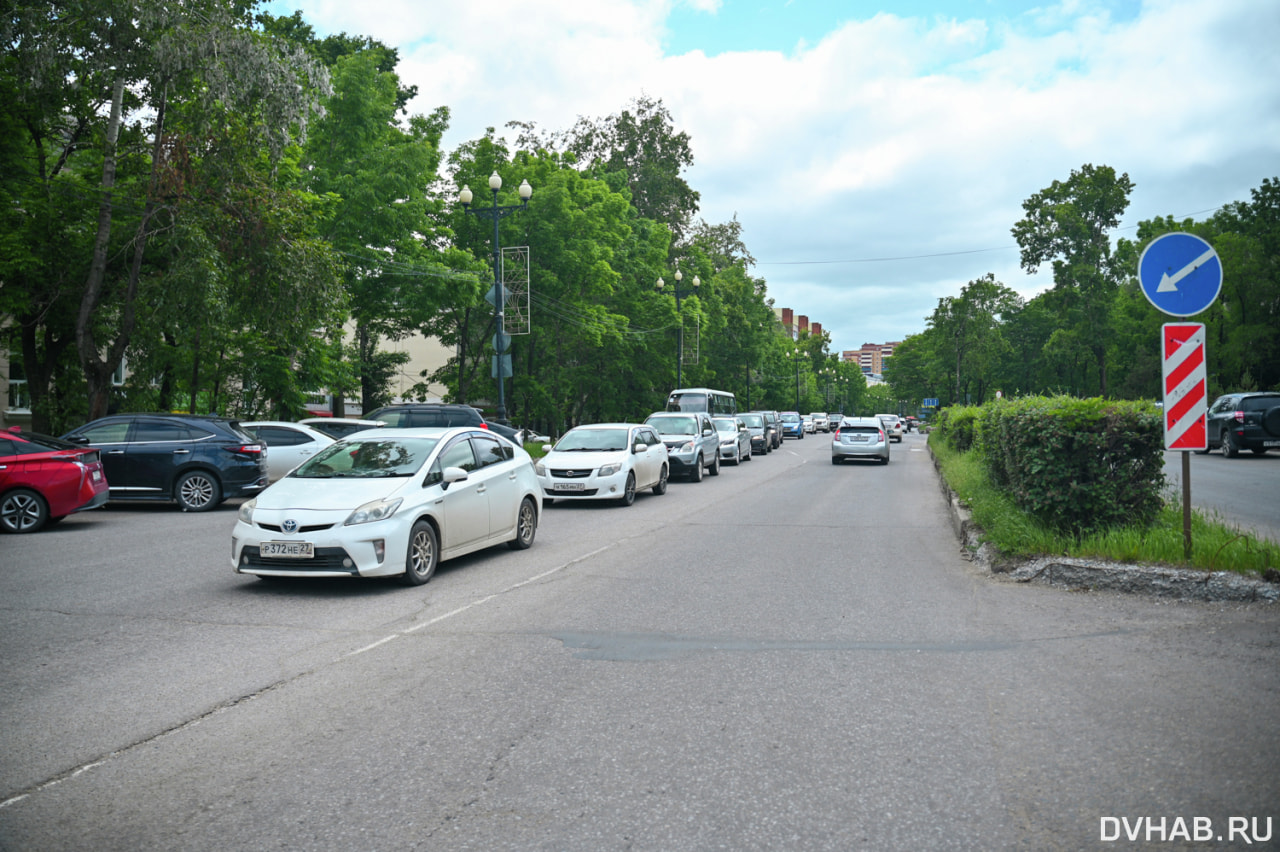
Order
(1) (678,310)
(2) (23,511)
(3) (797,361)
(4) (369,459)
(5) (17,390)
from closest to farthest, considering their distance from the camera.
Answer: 1. (4) (369,459)
2. (2) (23,511)
3. (5) (17,390)
4. (1) (678,310)
5. (3) (797,361)

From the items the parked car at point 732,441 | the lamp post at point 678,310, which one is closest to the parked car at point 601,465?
the parked car at point 732,441

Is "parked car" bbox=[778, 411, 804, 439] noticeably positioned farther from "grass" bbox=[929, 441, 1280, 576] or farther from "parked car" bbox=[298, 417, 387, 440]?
"grass" bbox=[929, 441, 1280, 576]

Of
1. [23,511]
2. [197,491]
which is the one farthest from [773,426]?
[23,511]

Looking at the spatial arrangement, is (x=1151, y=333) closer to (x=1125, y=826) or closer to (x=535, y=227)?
(x=535, y=227)

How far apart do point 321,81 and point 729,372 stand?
52992 mm

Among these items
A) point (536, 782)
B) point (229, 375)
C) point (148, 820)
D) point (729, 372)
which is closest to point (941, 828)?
point (536, 782)

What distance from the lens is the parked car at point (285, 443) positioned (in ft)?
63.4

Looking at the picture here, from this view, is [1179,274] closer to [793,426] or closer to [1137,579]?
[1137,579]

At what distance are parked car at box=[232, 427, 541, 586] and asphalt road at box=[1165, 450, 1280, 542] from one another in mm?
7042

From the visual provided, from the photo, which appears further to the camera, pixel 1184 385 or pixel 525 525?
pixel 525 525

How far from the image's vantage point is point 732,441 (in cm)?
→ 3106

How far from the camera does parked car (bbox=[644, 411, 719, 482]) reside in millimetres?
23047

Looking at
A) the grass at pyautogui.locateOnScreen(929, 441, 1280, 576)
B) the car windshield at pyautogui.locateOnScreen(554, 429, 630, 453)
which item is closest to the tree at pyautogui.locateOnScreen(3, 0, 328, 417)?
the car windshield at pyautogui.locateOnScreen(554, 429, 630, 453)

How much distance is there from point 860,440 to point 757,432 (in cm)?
846
